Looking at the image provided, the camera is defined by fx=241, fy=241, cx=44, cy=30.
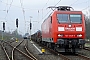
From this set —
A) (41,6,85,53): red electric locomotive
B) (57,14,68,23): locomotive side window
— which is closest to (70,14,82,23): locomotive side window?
(41,6,85,53): red electric locomotive

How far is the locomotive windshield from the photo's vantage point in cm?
1884

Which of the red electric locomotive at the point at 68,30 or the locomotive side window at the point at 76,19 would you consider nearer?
the red electric locomotive at the point at 68,30

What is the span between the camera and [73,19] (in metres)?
18.9

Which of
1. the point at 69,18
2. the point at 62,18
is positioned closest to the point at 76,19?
the point at 69,18

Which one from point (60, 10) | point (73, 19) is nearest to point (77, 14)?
point (73, 19)

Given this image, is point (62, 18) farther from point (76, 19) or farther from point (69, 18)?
point (76, 19)

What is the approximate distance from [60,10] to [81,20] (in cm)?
220

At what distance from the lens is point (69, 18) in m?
19.0

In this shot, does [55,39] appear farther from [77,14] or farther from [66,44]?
[77,14]

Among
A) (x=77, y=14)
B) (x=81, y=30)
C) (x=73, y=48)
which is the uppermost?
(x=77, y=14)

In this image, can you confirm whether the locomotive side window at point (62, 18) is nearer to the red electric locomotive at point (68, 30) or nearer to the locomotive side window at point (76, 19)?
the red electric locomotive at point (68, 30)

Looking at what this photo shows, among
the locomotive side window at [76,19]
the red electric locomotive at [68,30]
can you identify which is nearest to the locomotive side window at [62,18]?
the red electric locomotive at [68,30]

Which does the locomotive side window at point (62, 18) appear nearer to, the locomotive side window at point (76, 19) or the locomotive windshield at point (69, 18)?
the locomotive windshield at point (69, 18)

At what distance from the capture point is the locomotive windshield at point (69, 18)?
18844mm
